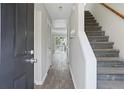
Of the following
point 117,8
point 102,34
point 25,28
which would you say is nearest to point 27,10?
point 25,28

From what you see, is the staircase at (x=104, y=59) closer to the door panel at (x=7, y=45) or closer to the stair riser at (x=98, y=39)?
the stair riser at (x=98, y=39)

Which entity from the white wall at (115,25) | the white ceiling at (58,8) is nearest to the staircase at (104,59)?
the white wall at (115,25)

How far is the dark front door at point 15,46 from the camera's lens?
4.13 ft

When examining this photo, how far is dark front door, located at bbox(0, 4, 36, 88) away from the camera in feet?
4.13

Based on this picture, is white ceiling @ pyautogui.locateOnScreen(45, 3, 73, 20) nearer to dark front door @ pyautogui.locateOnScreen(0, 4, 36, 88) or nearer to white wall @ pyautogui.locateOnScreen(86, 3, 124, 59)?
white wall @ pyautogui.locateOnScreen(86, 3, 124, 59)

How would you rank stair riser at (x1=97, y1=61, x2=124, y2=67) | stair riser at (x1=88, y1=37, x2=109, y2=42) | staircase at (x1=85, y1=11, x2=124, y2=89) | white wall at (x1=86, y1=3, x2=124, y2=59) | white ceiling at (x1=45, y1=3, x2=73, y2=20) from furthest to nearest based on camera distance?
white ceiling at (x1=45, y1=3, x2=73, y2=20) < stair riser at (x1=88, y1=37, x2=109, y2=42) < white wall at (x1=86, y1=3, x2=124, y2=59) < stair riser at (x1=97, y1=61, x2=124, y2=67) < staircase at (x1=85, y1=11, x2=124, y2=89)

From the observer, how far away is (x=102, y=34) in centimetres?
503

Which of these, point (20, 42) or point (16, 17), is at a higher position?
point (16, 17)

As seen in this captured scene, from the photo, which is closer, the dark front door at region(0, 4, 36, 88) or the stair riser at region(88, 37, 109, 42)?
the dark front door at region(0, 4, 36, 88)

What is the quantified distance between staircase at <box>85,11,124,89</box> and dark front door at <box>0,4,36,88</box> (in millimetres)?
1446

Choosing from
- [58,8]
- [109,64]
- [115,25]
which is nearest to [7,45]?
[109,64]

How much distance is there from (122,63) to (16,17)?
2.65 m

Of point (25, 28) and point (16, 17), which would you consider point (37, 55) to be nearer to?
point (25, 28)

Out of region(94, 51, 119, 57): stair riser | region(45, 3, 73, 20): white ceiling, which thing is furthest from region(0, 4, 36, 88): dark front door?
region(45, 3, 73, 20): white ceiling
